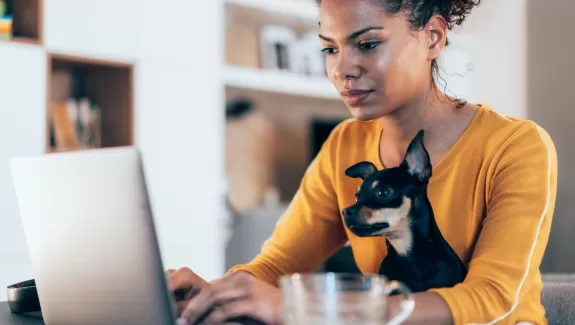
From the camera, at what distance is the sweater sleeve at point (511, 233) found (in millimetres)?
873

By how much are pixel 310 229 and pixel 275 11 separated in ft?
8.48

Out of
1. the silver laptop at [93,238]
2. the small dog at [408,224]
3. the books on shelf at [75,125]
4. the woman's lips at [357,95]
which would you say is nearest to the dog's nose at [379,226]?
the small dog at [408,224]

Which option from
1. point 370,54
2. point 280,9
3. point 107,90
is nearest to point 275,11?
point 280,9

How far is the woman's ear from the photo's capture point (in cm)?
114

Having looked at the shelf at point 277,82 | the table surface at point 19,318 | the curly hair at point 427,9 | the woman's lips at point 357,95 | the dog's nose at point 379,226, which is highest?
the shelf at point 277,82

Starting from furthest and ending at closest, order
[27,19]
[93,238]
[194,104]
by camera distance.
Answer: [194,104] → [27,19] → [93,238]

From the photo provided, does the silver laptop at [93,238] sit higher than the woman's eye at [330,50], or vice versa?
the woman's eye at [330,50]

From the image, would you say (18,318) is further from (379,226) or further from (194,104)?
(194,104)

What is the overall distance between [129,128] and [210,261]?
746 millimetres

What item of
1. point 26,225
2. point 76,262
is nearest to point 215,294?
point 76,262

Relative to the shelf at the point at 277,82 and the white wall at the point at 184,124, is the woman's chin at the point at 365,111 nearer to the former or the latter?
Answer: the white wall at the point at 184,124

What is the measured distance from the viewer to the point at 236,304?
2.52 ft

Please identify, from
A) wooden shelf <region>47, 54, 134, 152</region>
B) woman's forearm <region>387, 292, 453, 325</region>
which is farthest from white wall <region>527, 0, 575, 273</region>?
woman's forearm <region>387, 292, 453, 325</region>

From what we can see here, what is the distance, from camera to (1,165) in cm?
266
